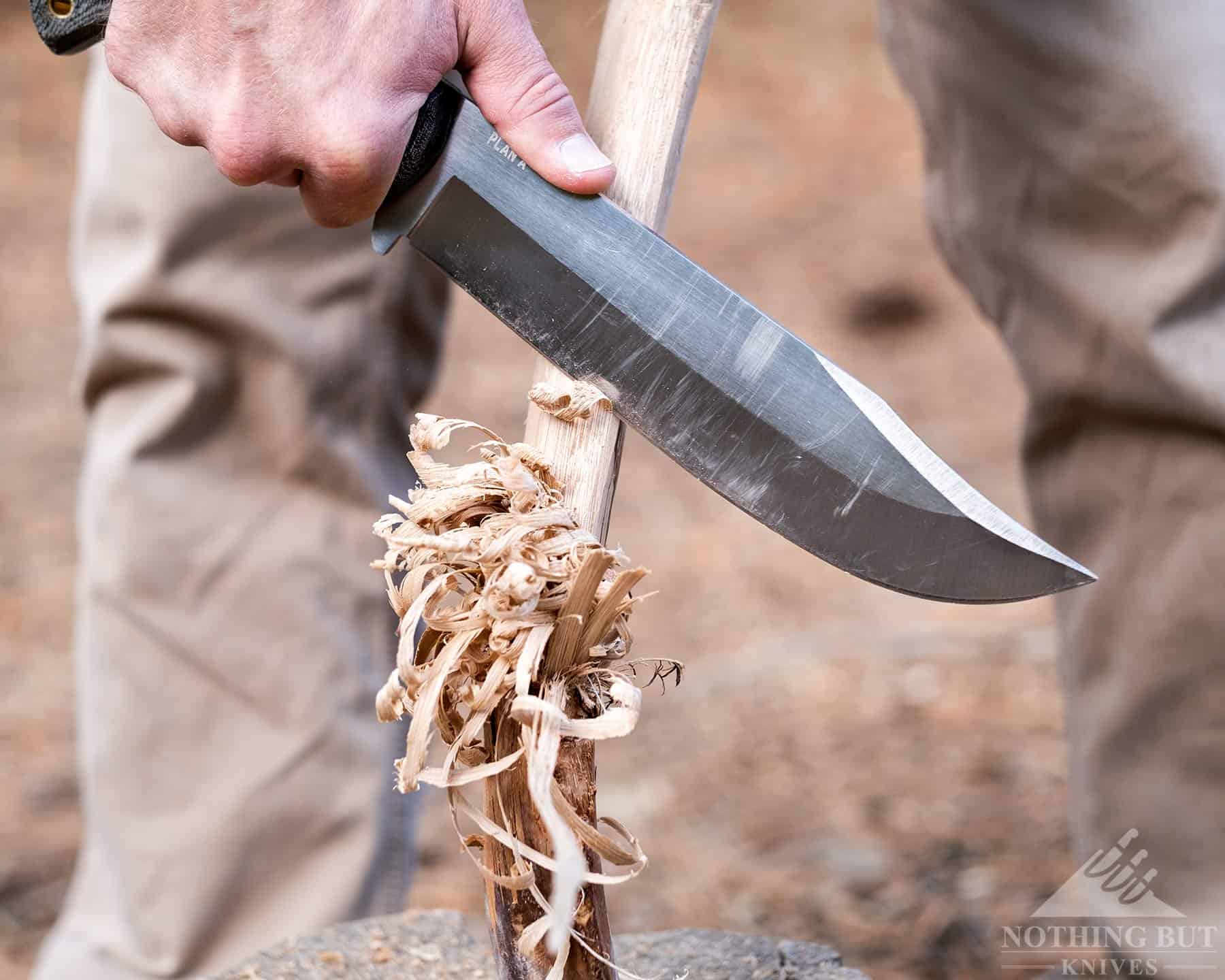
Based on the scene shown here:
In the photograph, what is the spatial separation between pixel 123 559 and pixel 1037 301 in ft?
3.86

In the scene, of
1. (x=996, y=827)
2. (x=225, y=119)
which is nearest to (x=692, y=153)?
(x=996, y=827)

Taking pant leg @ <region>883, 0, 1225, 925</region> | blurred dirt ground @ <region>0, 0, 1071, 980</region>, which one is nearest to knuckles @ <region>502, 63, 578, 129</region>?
blurred dirt ground @ <region>0, 0, 1071, 980</region>

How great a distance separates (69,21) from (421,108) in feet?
1.13

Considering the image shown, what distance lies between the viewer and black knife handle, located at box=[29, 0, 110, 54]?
1.01 m

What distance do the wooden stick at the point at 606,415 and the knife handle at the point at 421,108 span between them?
13 cm

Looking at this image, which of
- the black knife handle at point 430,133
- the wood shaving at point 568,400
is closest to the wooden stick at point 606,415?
the wood shaving at point 568,400

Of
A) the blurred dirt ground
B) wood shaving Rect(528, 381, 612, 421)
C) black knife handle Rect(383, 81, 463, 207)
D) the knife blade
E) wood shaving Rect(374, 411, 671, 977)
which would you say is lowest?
the blurred dirt ground

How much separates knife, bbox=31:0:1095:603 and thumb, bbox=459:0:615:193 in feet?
0.06

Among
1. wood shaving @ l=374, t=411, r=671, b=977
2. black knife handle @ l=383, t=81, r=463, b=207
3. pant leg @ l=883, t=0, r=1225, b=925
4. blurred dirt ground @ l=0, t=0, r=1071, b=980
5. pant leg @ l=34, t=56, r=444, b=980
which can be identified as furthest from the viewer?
blurred dirt ground @ l=0, t=0, r=1071, b=980

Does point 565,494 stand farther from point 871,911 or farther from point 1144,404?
point 871,911

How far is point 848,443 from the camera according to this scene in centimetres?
92

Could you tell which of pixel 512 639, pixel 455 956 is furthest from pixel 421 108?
pixel 455 956

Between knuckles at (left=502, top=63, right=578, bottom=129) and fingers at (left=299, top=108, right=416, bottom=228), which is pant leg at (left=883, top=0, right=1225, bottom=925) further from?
fingers at (left=299, top=108, right=416, bottom=228)

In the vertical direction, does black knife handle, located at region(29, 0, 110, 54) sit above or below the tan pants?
above
